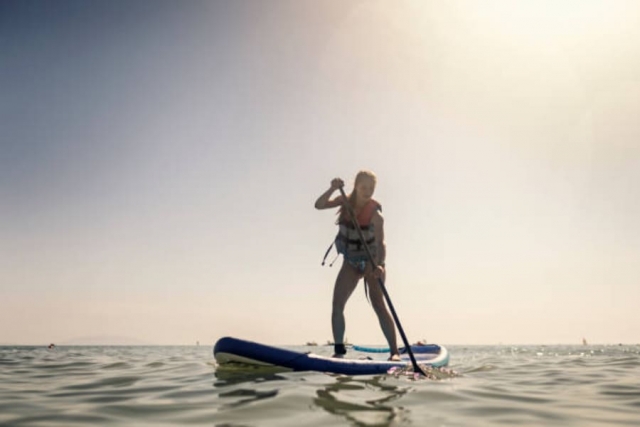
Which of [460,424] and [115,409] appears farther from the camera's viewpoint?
[115,409]

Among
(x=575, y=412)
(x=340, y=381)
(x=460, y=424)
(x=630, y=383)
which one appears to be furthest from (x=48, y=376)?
(x=630, y=383)

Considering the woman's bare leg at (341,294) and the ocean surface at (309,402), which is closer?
the ocean surface at (309,402)

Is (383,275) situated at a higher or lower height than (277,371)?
higher

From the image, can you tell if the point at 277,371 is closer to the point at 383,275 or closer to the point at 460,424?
the point at 383,275

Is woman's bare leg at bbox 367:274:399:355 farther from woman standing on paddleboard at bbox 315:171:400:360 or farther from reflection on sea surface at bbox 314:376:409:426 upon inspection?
reflection on sea surface at bbox 314:376:409:426

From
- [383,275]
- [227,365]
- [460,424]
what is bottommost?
[460,424]

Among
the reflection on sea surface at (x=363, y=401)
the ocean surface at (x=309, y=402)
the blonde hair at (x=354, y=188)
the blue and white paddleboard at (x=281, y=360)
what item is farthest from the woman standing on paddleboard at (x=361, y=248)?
the reflection on sea surface at (x=363, y=401)

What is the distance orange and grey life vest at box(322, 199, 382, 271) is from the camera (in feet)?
22.5

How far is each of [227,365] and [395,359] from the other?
2.50 meters

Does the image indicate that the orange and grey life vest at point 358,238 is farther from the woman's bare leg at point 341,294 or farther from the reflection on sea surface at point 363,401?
the reflection on sea surface at point 363,401

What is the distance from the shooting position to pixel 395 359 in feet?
21.0

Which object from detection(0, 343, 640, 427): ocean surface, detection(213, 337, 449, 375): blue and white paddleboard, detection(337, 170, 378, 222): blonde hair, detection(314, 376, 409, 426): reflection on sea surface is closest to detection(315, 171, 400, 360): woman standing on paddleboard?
detection(337, 170, 378, 222): blonde hair

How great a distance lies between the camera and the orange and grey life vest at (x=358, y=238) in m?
6.86

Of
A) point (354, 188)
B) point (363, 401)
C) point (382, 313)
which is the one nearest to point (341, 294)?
point (382, 313)
